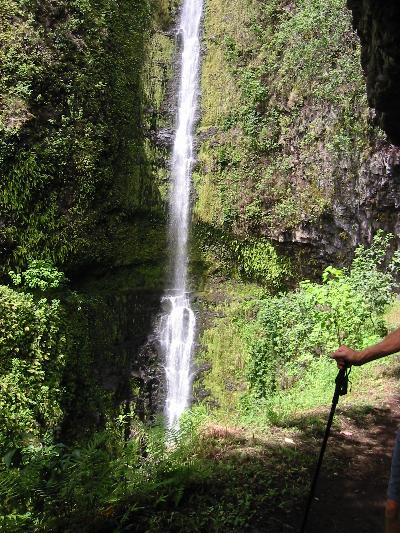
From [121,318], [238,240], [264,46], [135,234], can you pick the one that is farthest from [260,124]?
[121,318]

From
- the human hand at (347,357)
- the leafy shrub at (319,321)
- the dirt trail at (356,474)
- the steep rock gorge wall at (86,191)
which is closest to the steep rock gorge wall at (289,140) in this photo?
the leafy shrub at (319,321)

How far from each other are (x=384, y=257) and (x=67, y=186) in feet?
25.4

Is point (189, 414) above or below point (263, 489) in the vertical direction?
below

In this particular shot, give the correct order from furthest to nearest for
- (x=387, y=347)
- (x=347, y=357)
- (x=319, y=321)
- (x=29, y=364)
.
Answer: (x=29, y=364)
(x=319, y=321)
(x=347, y=357)
(x=387, y=347)

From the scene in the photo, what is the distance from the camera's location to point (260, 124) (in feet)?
40.7

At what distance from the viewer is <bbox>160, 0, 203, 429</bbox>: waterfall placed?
476 inches

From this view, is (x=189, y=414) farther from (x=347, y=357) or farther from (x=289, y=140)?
(x=289, y=140)

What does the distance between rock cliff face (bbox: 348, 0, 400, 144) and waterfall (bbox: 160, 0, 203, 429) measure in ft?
29.1

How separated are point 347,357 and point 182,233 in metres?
11.0

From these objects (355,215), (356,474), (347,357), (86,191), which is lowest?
(356,474)

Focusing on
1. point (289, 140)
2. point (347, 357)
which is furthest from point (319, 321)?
point (289, 140)

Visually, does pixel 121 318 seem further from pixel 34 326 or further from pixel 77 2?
pixel 77 2

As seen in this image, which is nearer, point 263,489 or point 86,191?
point 263,489

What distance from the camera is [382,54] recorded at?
144 inches
